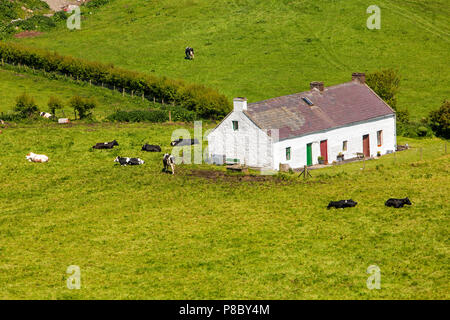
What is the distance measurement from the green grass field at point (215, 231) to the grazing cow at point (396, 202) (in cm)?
40

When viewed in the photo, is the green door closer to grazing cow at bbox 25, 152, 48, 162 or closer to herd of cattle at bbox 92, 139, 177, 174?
herd of cattle at bbox 92, 139, 177, 174

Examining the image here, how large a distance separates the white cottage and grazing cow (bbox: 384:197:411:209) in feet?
40.8

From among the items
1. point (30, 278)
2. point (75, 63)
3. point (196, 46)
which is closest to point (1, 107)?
point (75, 63)

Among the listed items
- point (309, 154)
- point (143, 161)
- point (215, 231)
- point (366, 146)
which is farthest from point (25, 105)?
point (215, 231)

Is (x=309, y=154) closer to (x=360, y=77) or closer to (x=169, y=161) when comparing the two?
(x=169, y=161)

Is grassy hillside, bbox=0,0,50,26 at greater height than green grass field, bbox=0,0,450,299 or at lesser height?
greater

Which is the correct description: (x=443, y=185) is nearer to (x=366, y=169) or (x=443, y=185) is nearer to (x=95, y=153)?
(x=366, y=169)

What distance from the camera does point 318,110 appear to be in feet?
196

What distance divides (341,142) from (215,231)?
73.7 feet

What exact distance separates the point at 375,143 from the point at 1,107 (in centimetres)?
4080

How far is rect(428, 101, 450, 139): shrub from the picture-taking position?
225 feet

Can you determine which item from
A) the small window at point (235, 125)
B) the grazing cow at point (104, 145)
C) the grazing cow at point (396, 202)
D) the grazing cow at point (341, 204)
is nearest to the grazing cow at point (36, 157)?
the grazing cow at point (104, 145)

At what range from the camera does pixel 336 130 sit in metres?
58.9

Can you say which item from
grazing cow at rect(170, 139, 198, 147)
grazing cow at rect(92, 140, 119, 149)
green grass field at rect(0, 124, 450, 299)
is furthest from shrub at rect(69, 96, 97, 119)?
grazing cow at rect(170, 139, 198, 147)
